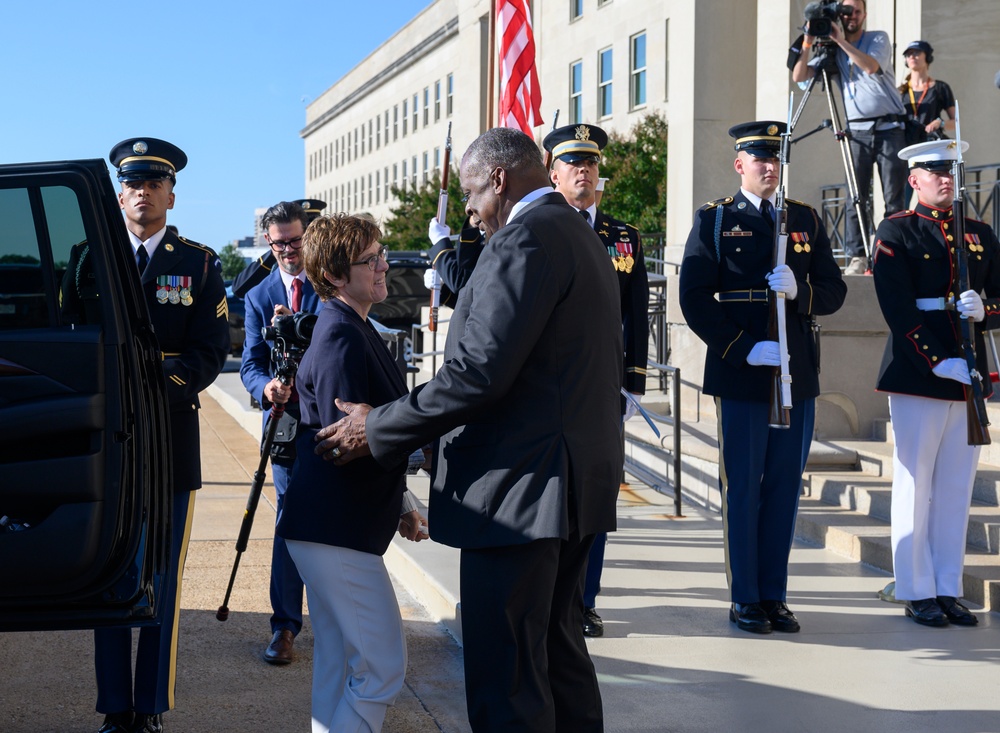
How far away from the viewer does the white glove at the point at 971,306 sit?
19.1 feet

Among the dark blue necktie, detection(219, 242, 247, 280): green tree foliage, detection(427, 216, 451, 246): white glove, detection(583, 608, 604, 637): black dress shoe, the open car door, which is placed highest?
detection(219, 242, 247, 280): green tree foliage

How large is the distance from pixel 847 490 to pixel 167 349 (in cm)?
487

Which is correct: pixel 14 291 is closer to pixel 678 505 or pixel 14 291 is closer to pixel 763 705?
pixel 763 705

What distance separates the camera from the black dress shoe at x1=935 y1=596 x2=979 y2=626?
19.1 ft

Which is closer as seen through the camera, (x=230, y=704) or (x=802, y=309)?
(x=230, y=704)

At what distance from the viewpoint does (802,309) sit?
589 centimetres

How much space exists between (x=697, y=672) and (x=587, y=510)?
1910 mm

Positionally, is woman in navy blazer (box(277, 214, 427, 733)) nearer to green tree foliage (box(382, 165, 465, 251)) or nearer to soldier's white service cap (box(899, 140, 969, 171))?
soldier's white service cap (box(899, 140, 969, 171))

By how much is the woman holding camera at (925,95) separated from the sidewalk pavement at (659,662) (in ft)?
16.9

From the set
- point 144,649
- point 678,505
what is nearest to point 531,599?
point 144,649

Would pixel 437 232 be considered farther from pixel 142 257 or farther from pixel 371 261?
pixel 371 261

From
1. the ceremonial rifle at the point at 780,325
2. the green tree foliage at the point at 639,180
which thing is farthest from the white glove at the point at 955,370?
the green tree foliage at the point at 639,180

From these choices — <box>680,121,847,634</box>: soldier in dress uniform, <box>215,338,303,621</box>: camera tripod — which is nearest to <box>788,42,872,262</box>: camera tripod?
<box>680,121,847,634</box>: soldier in dress uniform

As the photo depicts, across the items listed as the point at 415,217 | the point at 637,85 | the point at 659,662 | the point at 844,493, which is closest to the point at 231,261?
the point at 415,217
